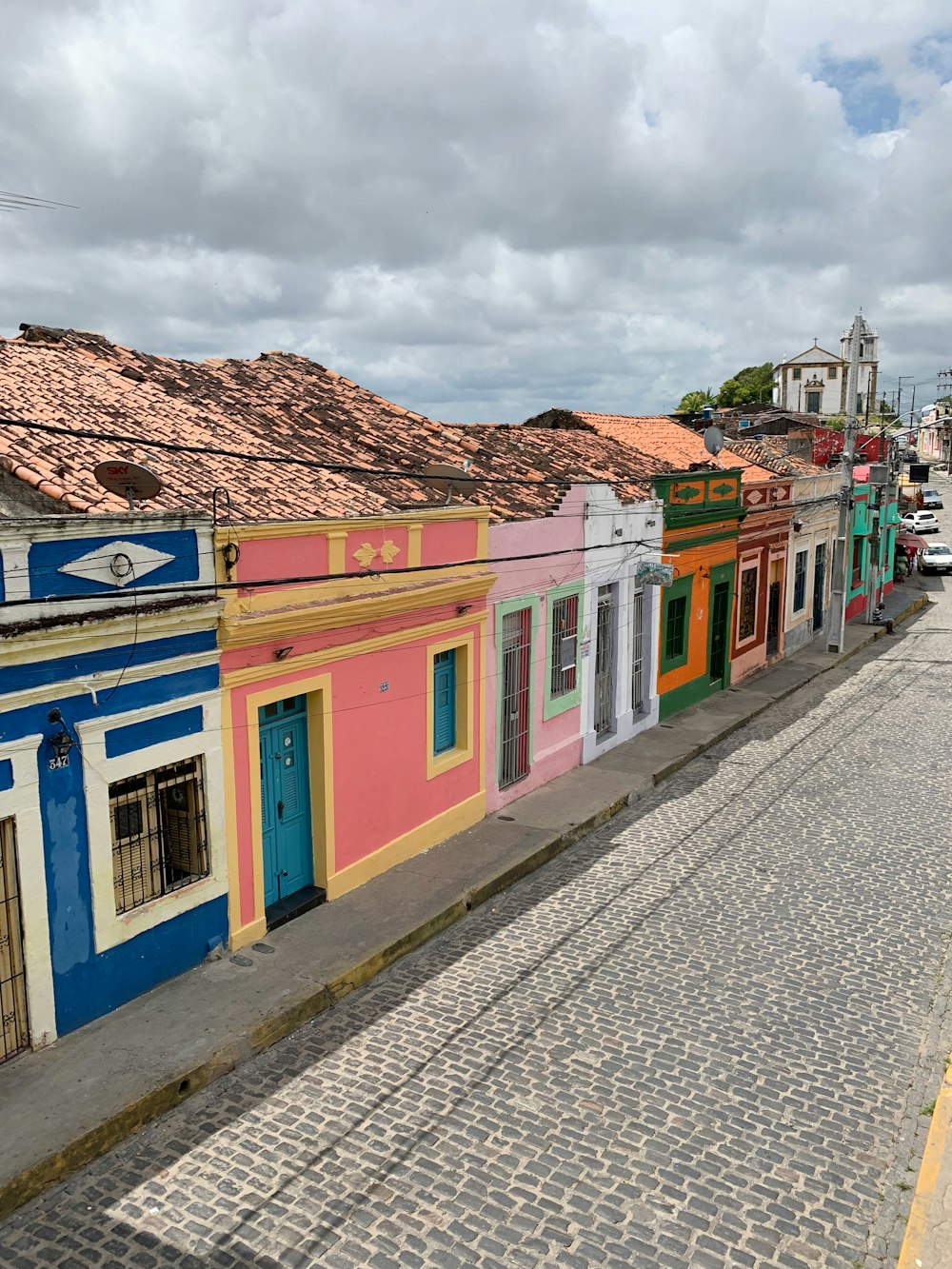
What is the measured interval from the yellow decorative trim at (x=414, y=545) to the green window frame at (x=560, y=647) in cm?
306

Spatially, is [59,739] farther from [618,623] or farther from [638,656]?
[638,656]

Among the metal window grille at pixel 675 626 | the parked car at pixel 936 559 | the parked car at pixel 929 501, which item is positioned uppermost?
the parked car at pixel 929 501

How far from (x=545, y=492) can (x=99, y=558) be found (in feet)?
27.2

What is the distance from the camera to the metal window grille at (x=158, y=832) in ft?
24.3

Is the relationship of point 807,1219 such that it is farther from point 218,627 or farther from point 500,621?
point 500,621

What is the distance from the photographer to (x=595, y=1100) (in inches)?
263

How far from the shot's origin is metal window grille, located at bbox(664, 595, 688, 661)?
55.9ft

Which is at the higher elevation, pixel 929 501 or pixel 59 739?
pixel 929 501

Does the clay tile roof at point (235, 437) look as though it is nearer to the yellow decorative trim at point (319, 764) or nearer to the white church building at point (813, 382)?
the yellow decorative trim at point (319, 764)

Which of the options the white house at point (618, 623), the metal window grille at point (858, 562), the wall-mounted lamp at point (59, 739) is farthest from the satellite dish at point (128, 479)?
the metal window grille at point (858, 562)

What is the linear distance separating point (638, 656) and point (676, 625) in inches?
66.0

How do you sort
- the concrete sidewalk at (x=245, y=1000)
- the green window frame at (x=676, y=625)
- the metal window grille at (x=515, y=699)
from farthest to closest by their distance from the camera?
the green window frame at (x=676, y=625) → the metal window grille at (x=515, y=699) → the concrete sidewalk at (x=245, y=1000)

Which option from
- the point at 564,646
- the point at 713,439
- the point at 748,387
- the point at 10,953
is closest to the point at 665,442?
the point at 713,439

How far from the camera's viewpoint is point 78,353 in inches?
441
